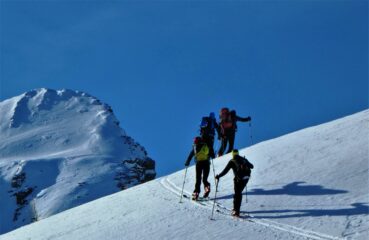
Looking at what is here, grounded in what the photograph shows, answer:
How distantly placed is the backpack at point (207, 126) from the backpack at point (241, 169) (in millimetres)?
5673

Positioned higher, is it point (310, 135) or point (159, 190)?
point (310, 135)

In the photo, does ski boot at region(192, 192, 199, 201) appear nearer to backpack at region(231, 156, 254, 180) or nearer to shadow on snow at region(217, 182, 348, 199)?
shadow on snow at region(217, 182, 348, 199)

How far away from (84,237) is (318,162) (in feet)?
27.4

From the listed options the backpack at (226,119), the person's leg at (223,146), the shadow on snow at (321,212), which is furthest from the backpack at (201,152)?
the person's leg at (223,146)

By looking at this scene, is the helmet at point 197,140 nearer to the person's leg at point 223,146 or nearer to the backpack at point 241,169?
the backpack at point 241,169

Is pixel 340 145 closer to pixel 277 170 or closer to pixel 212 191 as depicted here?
pixel 277 170

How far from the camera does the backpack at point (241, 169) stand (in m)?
18.5

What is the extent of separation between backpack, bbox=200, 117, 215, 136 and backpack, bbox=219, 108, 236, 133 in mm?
1982

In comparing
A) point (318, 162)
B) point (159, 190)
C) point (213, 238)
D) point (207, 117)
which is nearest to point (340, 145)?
point (318, 162)

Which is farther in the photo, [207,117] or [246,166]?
[207,117]

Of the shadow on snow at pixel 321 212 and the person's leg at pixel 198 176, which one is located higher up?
the person's leg at pixel 198 176

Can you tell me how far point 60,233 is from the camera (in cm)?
1934

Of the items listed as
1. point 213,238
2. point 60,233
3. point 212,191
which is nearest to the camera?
point 213,238

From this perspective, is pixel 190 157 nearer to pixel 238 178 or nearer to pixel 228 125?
pixel 238 178
